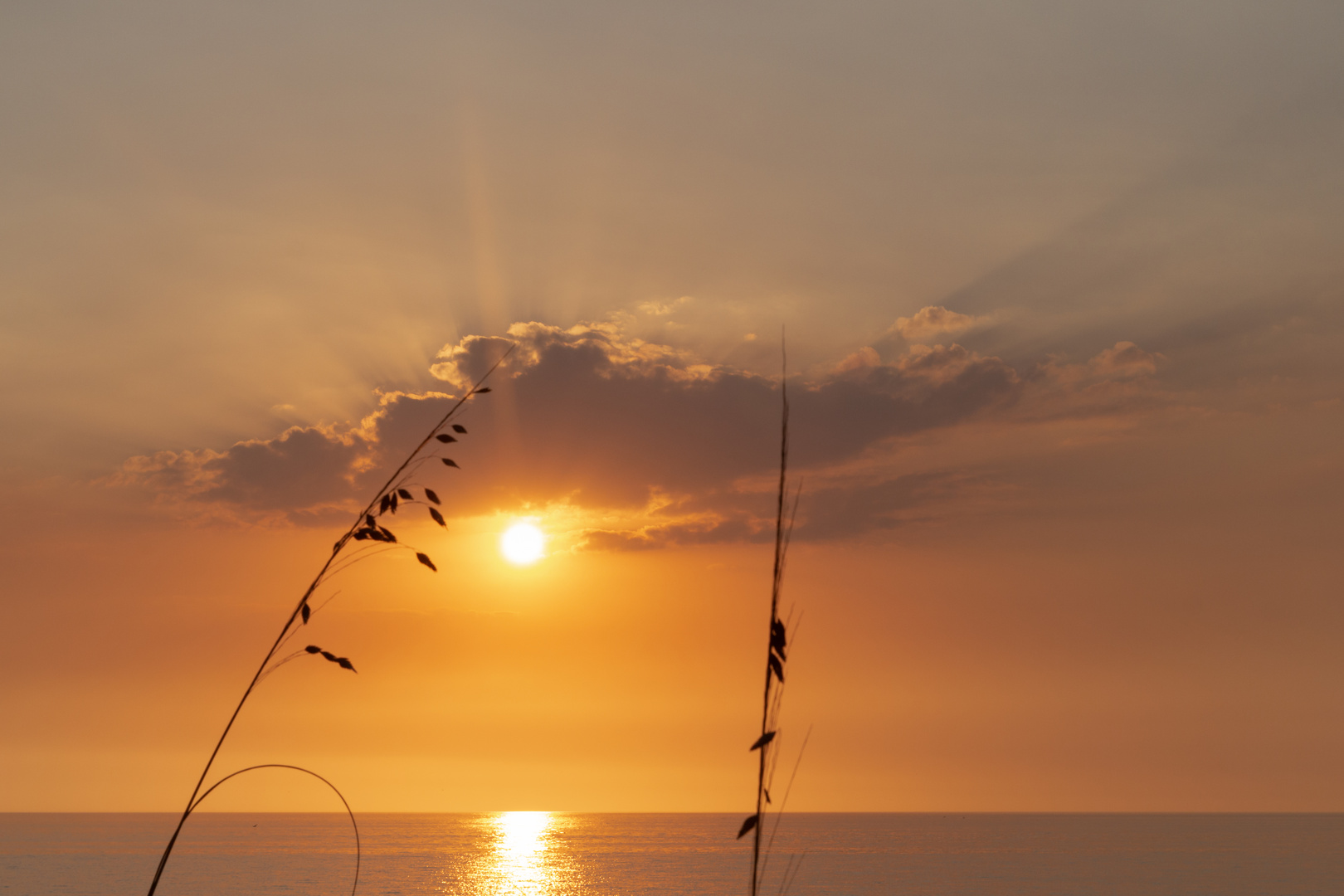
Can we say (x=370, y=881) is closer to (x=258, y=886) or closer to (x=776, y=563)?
(x=258, y=886)

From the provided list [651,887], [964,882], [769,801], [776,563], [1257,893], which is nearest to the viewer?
[769,801]

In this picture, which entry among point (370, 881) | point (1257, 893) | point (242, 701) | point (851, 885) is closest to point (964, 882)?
point (851, 885)

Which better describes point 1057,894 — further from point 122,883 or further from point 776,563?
point 776,563

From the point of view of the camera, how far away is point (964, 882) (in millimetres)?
186125

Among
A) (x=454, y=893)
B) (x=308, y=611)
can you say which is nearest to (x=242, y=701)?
(x=308, y=611)

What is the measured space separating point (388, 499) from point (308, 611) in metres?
0.54

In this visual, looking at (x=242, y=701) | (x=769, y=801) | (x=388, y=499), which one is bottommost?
(x=769, y=801)

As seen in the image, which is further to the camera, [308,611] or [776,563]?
[308,611]

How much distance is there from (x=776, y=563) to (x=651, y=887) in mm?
185897

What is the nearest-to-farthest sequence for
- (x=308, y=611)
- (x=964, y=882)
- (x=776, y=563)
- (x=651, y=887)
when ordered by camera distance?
(x=776, y=563) → (x=308, y=611) → (x=651, y=887) → (x=964, y=882)

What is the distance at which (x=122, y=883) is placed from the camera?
182m

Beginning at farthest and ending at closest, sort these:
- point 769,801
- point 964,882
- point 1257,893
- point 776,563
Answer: point 964,882
point 1257,893
point 776,563
point 769,801

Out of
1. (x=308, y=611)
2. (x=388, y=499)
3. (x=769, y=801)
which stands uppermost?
(x=388, y=499)

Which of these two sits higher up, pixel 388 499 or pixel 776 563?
pixel 388 499
